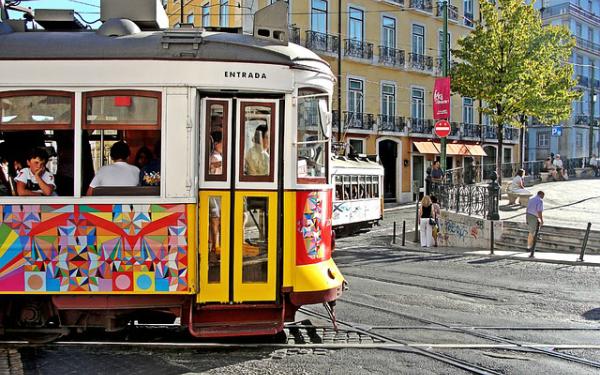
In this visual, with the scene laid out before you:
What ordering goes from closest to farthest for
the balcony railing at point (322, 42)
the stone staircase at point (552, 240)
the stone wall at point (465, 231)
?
the stone staircase at point (552, 240) < the stone wall at point (465, 231) < the balcony railing at point (322, 42)

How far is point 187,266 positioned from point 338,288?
1.71 metres

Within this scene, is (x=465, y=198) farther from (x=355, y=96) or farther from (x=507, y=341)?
(x=355, y=96)

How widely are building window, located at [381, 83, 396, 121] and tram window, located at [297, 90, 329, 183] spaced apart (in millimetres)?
29888

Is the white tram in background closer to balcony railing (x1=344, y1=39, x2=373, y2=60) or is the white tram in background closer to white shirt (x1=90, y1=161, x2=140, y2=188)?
balcony railing (x1=344, y1=39, x2=373, y2=60)

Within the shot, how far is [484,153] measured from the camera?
42469 millimetres

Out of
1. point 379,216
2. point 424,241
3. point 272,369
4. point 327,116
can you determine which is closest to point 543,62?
point 379,216

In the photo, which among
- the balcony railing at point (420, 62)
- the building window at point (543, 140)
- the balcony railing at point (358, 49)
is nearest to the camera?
the balcony railing at point (358, 49)

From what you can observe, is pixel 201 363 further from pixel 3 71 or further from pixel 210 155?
pixel 3 71

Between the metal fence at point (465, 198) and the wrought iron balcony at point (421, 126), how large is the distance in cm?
1763

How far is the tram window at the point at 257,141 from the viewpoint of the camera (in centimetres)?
611

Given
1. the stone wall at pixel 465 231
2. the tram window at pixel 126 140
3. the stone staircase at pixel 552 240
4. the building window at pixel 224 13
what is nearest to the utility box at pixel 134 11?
the tram window at pixel 126 140

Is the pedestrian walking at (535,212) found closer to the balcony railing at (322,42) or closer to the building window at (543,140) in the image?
the balcony railing at (322,42)

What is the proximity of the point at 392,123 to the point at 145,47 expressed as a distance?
103ft

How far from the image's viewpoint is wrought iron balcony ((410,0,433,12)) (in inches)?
1480
